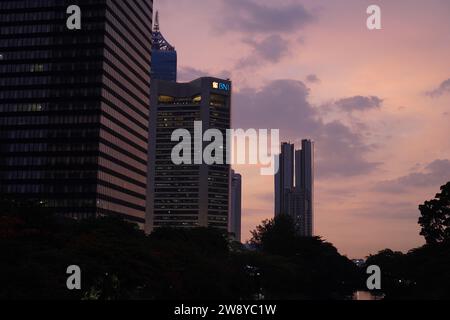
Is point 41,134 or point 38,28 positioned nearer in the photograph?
point 41,134

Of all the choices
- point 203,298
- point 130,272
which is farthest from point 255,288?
point 130,272

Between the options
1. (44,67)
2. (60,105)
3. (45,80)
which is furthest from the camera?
(45,80)

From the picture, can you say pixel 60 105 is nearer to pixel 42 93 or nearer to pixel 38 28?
pixel 42 93

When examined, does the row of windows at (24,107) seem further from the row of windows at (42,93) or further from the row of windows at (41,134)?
the row of windows at (41,134)

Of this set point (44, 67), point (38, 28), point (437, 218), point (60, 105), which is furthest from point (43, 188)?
point (437, 218)

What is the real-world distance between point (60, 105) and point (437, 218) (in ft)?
359

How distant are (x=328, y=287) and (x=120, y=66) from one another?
84188 mm

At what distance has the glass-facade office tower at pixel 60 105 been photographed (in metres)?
158

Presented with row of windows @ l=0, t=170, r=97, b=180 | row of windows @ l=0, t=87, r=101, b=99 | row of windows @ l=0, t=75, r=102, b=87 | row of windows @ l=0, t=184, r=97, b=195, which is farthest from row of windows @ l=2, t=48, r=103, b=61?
row of windows @ l=0, t=184, r=97, b=195

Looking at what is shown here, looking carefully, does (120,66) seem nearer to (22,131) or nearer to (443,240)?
(22,131)

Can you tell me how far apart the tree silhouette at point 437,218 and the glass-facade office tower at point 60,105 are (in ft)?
309

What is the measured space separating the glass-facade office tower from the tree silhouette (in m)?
94.3

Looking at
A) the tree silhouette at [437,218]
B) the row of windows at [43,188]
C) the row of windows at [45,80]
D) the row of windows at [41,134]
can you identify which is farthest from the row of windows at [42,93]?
the tree silhouette at [437,218]

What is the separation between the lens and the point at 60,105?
16112 centimetres
